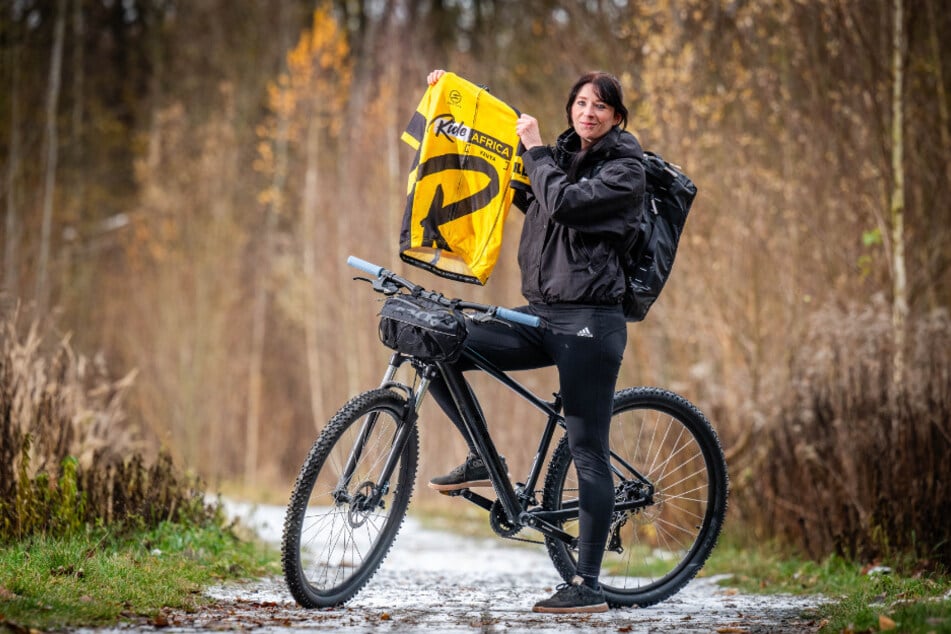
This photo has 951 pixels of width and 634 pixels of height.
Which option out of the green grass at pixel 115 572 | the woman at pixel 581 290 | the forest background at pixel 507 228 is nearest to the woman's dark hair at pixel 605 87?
the woman at pixel 581 290

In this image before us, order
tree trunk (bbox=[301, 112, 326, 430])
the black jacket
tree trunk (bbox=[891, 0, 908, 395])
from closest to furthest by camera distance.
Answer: the black jacket < tree trunk (bbox=[891, 0, 908, 395]) < tree trunk (bbox=[301, 112, 326, 430])

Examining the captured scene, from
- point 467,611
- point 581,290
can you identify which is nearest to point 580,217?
point 581,290

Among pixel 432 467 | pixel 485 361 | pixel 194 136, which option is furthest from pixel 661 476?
pixel 194 136

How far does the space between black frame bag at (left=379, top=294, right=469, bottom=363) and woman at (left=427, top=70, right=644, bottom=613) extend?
0.18 meters

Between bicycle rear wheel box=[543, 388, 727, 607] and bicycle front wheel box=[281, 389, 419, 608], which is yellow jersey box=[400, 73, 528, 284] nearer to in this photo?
bicycle front wheel box=[281, 389, 419, 608]

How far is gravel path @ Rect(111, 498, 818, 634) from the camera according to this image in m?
3.91

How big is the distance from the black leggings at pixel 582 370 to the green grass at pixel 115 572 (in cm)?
135

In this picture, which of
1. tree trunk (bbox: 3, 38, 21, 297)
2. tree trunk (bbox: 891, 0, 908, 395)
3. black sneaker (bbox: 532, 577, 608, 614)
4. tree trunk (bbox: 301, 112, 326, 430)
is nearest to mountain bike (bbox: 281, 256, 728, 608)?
black sneaker (bbox: 532, 577, 608, 614)

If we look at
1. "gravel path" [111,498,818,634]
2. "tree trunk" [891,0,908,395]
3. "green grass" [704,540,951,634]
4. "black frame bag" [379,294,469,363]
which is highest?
"tree trunk" [891,0,908,395]

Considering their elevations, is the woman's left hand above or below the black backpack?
above

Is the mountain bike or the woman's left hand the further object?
the woman's left hand

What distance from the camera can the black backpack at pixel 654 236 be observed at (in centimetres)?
432

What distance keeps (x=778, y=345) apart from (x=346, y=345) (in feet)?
23.6

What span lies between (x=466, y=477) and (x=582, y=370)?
2.08ft
